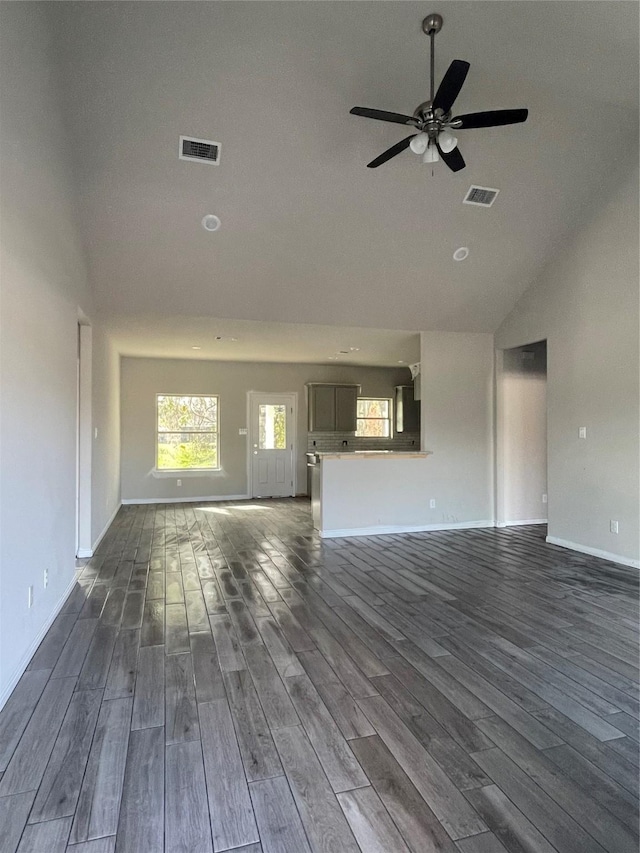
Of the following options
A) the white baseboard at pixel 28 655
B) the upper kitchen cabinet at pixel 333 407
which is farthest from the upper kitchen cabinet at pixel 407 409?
the white baseboard at pixel 28 655

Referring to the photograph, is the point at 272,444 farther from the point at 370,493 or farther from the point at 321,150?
the point at 321,150

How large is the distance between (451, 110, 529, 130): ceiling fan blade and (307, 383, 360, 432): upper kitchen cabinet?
6489mm

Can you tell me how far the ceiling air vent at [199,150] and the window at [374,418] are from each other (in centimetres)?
640

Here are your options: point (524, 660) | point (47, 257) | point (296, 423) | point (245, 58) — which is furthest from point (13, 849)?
point (296, 423)

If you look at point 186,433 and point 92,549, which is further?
point 186,433

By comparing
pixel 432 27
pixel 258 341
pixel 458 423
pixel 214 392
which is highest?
pixel 432 27

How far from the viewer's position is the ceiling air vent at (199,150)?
3494 mm

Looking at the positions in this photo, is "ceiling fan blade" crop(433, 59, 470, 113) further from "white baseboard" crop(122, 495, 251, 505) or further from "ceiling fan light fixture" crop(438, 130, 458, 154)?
"white baseboard" crop(122, 495, 251, 505)

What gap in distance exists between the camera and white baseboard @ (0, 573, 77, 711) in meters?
2.22

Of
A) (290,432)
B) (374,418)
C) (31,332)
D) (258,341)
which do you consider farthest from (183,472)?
(31,332)

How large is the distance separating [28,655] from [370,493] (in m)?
4.15

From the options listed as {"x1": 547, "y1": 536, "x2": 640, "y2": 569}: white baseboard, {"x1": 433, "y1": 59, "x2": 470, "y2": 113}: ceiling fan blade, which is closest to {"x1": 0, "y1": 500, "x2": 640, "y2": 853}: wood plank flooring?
{"x1": 547, "y1": 536, "x2": 640, "y2": 569}: white baseboard

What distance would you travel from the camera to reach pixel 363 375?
9.69 metres

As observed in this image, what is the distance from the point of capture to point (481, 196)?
4316mm
